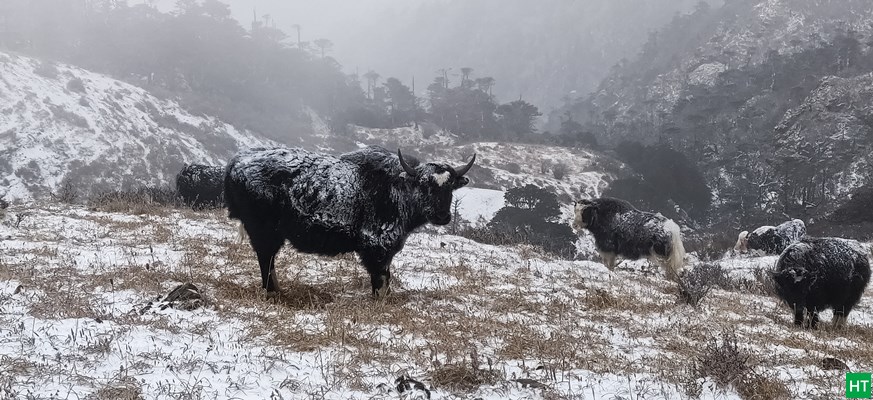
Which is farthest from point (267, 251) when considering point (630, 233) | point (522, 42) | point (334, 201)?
point (522, 42)

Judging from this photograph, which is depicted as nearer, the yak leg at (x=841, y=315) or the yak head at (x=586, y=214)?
the yak leg at (x=841, y=315)

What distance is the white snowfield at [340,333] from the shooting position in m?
3.47

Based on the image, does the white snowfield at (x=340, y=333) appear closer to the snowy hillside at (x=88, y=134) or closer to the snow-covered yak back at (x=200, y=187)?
the snow-covered yak back at (x=200, y=187)

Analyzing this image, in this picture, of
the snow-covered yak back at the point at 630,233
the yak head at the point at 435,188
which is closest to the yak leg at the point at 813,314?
the snow-covered yak back at the point at 630,233

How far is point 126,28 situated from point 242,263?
66.3 metres

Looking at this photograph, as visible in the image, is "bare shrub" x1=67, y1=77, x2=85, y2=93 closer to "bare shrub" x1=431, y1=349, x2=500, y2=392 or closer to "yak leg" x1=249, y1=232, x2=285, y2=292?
"yak leg" x1=249, y1=232, x2=285, y2=292

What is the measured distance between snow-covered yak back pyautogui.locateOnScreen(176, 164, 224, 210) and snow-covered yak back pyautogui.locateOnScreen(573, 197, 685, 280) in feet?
35.1

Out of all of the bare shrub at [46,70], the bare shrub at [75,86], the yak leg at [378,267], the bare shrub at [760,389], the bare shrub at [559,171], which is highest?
the bare shrub at [46,70]

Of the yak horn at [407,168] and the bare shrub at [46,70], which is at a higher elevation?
the bare shrub at [46,70]

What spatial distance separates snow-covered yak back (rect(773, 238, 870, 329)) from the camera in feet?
24.4

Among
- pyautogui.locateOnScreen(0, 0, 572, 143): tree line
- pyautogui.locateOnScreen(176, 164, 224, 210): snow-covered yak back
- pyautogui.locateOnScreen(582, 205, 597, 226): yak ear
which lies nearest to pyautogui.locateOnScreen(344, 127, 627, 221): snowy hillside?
pyautogui.locateOnScreen(0, 0, 572, 143): tree line

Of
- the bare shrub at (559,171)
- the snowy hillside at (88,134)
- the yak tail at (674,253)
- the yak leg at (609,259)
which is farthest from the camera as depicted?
the bare shrub at (559,171)

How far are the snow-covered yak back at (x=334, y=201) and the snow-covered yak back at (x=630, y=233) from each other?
24.0 ft

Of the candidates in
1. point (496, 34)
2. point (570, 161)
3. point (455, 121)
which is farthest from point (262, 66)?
point (496, 34)
